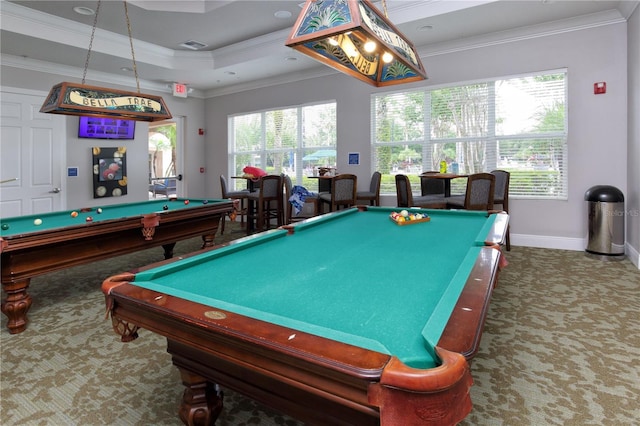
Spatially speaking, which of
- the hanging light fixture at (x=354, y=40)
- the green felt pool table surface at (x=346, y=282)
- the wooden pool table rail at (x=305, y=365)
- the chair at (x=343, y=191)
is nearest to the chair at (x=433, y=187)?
the chair at (x=343, y=191)

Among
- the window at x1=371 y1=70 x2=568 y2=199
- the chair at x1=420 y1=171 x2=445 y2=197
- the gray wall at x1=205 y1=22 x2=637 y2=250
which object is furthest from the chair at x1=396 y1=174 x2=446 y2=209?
the gray wall at x1=205 y1=22 x2=637 y2=250

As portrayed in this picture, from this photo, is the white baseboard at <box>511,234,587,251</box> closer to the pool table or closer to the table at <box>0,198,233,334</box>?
the pool table

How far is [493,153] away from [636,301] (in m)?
2.69

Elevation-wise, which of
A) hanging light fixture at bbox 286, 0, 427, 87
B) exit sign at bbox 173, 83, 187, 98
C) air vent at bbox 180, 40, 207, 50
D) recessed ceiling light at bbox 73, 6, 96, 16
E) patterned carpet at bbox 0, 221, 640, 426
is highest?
air vent at bbox 180, 40, 207, 50

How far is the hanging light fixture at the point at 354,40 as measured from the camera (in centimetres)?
180

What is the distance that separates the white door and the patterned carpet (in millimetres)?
2896

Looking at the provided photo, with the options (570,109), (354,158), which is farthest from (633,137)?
(354,158)

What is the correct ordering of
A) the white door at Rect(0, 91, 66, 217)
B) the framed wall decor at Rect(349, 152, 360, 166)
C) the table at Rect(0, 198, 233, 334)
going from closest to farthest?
1. the table at Rect(0, 198, 233, 334)
2. the white door at Rect(0, 91, 66, 217)
3. the framed wall decor at Rect(349, 152, 360, 166)

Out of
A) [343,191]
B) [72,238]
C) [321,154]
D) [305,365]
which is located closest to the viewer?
[305,365]

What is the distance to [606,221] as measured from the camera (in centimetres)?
424

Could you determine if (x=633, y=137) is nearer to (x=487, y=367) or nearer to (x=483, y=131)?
(x=483, y=131)

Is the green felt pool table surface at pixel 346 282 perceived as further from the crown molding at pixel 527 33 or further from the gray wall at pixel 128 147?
the gray wall at pixel 128 147

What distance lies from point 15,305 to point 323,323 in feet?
8.68

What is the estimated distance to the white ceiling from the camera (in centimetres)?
431
